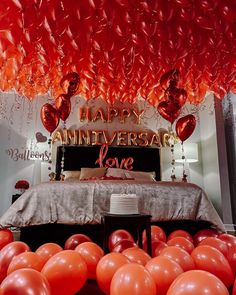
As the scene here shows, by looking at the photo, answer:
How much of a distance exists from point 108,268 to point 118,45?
8.08ft

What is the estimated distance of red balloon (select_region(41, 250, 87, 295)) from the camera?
1.19 m

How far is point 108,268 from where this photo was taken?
1271 mm

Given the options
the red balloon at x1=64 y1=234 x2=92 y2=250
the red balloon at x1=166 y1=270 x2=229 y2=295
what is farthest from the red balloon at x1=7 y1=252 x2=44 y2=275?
the red balloon at x1=166 y1=270 x2=229 y2=295

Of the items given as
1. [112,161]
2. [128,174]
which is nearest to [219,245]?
[128,174]

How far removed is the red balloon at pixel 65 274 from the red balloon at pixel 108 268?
3.4 inches

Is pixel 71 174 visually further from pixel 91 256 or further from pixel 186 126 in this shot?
pixel 91 256

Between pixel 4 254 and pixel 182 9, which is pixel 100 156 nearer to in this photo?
pixel 182 9

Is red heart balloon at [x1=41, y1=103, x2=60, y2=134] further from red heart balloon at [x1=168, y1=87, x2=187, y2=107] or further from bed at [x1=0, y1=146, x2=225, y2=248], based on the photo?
red heart balloon at [x1=168, y1=87, x2=187, y2=107]

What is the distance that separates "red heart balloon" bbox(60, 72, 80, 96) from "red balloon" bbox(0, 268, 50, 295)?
284 centimetres

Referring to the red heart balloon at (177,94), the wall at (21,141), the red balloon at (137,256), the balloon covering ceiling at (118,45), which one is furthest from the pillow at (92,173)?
the red balloon at (137,256)

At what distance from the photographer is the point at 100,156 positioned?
15.1 feet

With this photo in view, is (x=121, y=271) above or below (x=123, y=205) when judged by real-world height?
below

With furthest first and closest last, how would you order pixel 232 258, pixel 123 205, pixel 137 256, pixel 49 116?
pixel 49 116 → pixel 123 205 → pixel 232 258 → pixel 137 256

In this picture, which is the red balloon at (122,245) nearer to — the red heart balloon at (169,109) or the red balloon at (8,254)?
the red balloon at (8,254)
